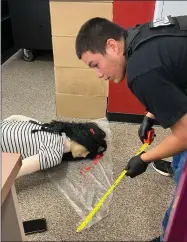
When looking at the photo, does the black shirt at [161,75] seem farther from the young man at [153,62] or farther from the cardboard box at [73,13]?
the cardboard box at [73,13]

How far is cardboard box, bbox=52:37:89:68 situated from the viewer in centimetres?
172

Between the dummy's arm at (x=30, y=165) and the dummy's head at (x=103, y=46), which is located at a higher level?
the dummy's head at (x=103, y=46)

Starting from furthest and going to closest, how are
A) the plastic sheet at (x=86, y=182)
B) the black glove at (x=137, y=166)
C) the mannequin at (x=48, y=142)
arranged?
the mannequin at (x=48, y=142)
the plastic sheet at (x=86, y=182)
the black glove at (x=137, y=166)

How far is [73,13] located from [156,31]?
34.4 inches

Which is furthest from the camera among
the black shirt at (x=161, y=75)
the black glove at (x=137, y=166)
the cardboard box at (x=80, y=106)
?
the cardboard box at (x=80, y=106)

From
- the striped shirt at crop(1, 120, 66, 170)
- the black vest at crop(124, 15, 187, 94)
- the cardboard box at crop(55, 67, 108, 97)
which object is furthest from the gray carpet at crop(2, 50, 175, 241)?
the black vest at crop(124, 15, 187, 94)

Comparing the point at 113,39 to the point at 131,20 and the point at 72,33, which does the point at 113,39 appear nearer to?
the point at 131,20

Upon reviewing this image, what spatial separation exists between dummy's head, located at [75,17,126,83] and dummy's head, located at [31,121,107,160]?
63cm

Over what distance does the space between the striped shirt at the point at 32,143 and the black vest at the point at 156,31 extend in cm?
73

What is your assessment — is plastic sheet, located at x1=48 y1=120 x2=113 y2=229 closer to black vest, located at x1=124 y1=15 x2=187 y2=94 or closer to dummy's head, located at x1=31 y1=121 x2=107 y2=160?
dummy's head, located at x1=31 y1=121 x2=107 y2=160

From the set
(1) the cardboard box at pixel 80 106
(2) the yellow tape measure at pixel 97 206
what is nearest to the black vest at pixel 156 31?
(2) the yellow tape measure at pixel 97 206

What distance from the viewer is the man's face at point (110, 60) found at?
2.97ft

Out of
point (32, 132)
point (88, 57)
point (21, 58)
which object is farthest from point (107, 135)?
point (21, 58)

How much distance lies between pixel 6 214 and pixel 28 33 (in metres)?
2.10
